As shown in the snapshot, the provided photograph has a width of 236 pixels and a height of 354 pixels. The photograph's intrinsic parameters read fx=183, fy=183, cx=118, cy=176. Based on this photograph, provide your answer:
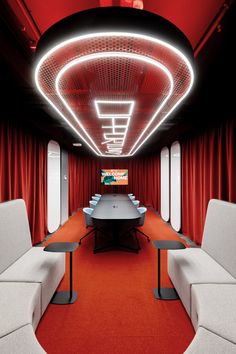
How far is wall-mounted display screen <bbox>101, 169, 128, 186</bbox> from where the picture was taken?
9.16m

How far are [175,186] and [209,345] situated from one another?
4.40m

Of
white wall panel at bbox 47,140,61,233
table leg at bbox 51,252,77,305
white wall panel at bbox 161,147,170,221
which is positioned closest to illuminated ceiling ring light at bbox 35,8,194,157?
table leg at bbox 51,252,77,305

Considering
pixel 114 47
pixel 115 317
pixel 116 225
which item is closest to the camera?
pixel 114 47

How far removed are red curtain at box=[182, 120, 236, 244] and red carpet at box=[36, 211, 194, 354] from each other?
1.43 meters

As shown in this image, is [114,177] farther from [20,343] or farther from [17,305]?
[20,343]

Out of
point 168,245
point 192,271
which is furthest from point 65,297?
point 192,271

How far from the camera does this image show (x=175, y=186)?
532cm

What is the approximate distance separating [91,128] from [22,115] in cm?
109

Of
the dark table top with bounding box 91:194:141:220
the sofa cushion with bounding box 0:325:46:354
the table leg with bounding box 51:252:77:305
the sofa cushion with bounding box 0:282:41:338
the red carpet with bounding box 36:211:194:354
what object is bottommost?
the red carpet with bounding box 36:211:194:354

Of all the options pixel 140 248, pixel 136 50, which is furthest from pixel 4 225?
pixel 140 248

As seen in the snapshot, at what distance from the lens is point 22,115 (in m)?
2.76

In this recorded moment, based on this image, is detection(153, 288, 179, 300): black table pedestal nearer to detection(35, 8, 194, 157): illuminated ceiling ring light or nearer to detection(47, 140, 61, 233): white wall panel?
detection(35, 8, 194, 157): illuminated ceiling ring light

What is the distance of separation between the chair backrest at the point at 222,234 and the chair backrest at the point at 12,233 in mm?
2472

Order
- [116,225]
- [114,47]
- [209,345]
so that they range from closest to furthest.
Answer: [114,47] < [209,345] < [116,225]
